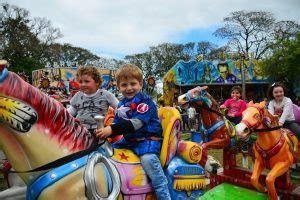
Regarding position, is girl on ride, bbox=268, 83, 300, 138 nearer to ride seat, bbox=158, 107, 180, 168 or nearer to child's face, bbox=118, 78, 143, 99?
ride seat, bbox=158, 107, 180, 168

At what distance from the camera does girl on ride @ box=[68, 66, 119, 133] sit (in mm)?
3152

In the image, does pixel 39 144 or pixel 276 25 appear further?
pixel 276 25

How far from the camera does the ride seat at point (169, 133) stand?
2.66 meters

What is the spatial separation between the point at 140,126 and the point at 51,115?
73 centimetres

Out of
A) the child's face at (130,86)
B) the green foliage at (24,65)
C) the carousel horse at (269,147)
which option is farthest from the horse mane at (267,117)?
the green foliage at (24,65)

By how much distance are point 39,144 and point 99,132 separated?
17.6 inches

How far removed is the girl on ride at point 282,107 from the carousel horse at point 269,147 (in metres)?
0.59

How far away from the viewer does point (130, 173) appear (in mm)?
2410

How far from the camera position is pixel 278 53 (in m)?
22.3

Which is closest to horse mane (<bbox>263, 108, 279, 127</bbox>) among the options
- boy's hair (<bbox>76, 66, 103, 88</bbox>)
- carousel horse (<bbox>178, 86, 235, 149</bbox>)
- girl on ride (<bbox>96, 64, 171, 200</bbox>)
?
carousel horse (<bbox>178, 86, 235, 149</bbox>)

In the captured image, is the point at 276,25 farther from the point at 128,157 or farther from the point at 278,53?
the point at 128,157

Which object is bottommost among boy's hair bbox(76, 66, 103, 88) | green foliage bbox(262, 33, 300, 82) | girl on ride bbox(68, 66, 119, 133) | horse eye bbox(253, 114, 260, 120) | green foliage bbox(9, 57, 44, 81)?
horse eye bbox(253, 114, 260, 120)

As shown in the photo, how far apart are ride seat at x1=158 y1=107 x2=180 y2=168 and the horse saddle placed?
25 cm

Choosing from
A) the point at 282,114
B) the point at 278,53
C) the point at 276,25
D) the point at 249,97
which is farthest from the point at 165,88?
the point at 282,114
